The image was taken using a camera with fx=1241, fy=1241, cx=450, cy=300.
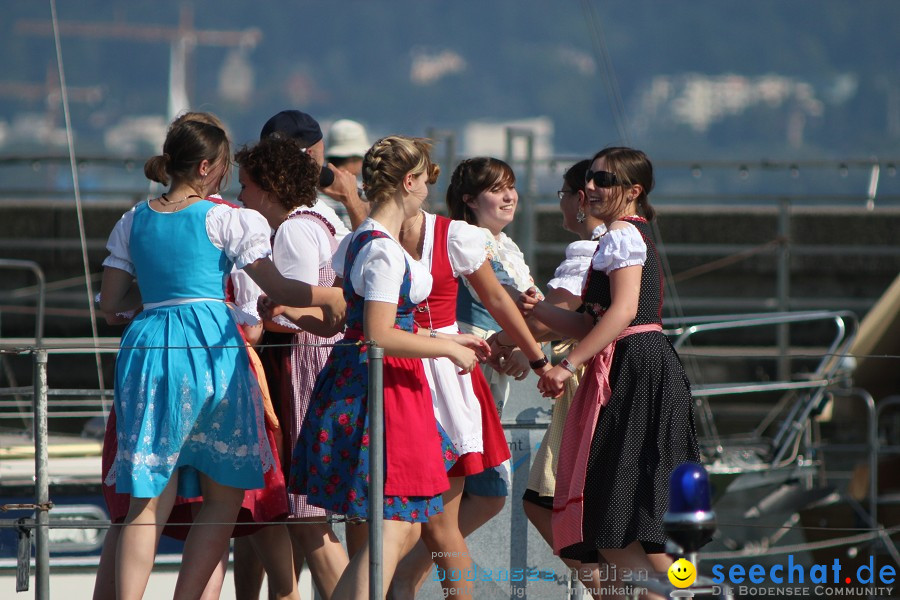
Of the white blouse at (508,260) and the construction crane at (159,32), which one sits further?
the construction crane at (159,32)

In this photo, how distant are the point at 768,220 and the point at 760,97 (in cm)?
8475

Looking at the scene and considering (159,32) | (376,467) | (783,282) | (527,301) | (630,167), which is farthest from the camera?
(159,32)

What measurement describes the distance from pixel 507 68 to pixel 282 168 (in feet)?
380

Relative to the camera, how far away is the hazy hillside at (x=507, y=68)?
89.6 m

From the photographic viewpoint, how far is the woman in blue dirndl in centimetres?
346

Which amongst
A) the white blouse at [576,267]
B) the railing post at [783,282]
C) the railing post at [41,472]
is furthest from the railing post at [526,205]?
the railing post at [41,472]

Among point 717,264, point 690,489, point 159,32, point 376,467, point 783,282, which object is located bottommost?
point 376,467

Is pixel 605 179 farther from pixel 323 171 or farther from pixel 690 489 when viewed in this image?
pixel 690 489

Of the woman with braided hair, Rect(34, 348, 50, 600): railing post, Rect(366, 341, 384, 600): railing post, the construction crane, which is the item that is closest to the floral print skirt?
the woman with braided hair

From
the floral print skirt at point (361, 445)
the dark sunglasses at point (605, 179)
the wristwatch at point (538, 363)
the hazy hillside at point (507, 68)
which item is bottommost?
the floral print skirt at point (361, 445)

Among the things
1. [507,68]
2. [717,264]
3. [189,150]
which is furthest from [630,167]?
[507,68]

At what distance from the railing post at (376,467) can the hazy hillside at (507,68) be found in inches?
2797

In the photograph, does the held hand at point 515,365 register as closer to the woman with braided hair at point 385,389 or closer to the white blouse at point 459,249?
the white blouse at point 459,249

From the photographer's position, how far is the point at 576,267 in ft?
13.7
